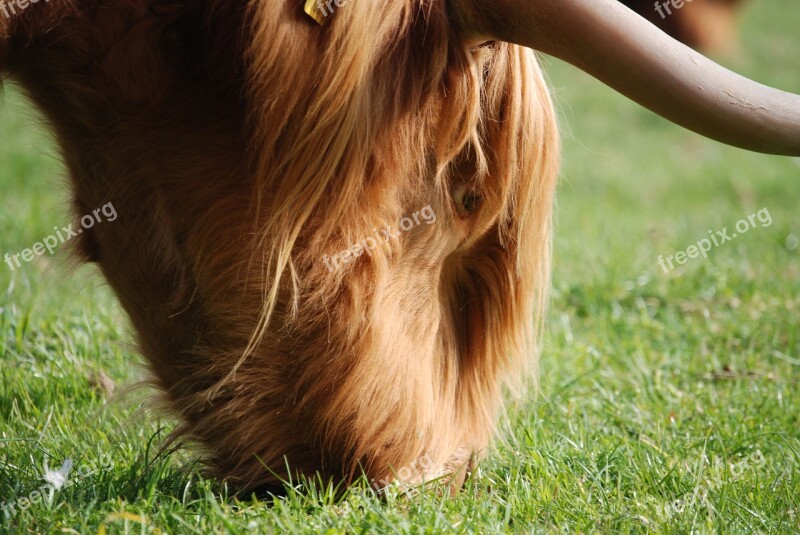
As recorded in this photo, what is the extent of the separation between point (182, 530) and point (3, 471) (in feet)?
2.07

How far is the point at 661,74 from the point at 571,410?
1.65 metres

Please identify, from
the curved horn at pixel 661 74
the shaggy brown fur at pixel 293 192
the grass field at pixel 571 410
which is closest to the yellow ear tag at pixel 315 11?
the shaggy brown fur at pixel 293 192

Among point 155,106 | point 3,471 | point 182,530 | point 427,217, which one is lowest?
point 182,530

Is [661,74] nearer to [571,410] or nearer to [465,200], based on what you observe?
[465,200]

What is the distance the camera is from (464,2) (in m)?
1.86

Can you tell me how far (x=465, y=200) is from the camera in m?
2.20

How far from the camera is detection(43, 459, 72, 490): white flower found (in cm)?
219

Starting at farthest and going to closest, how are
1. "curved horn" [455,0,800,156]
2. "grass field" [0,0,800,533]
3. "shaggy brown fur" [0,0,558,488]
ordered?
1. "grass field" [0,0,800,533]
2. "shaggy brown fur" [0,0,558,488]
3. "curved horn" [455,0,800,156]

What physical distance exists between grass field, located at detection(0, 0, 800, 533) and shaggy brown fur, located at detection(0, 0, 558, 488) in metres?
0.18

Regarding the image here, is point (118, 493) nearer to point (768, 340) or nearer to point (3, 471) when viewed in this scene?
point (3, 471)

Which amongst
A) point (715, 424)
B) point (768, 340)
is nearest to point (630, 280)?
point (768, 340)

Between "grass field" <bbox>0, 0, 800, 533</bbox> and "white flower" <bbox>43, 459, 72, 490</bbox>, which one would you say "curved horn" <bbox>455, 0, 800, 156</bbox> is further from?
"white flower" <bbox>43, 459, 72, 490</bbox>

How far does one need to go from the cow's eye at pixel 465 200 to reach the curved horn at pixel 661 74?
18.9 inches

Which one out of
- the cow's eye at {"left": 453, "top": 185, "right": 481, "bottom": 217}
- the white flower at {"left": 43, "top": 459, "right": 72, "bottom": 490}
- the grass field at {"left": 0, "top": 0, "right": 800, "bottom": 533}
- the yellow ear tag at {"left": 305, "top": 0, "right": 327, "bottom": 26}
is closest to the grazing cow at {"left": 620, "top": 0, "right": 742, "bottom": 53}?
the grass field at {"left": 0, "top": 0, "right": 800, "bottom": 533}
